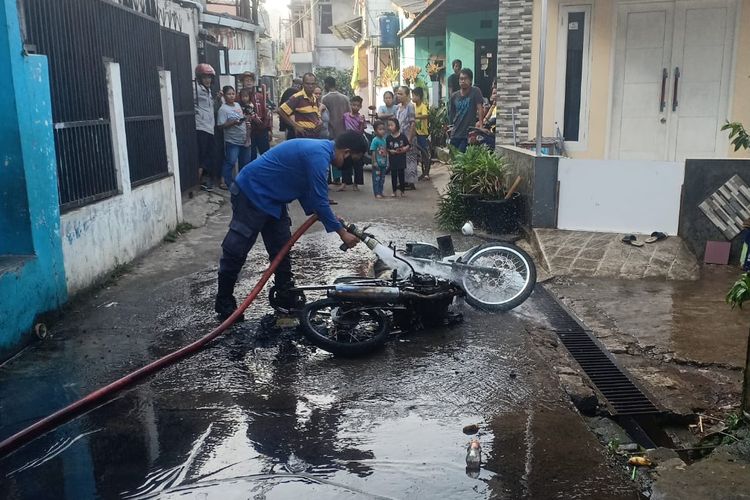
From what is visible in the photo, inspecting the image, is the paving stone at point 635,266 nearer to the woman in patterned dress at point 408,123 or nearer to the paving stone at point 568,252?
the paving stone at point 568,252

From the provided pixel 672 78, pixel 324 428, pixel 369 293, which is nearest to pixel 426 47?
pixel 672 78

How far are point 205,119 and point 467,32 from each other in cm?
761

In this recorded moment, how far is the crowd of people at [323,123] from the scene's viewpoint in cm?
1146

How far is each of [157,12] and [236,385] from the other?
6.80m

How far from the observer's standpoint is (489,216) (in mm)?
8859

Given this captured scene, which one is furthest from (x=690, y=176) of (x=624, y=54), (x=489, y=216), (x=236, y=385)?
(x=236, y=385)

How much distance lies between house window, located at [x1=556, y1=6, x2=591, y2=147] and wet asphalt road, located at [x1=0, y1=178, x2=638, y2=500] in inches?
193

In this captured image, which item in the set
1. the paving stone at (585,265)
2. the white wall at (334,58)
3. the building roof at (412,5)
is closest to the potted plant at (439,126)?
the building roof at (412,5)

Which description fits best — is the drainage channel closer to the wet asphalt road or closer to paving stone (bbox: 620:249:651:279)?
the wet asphalt road

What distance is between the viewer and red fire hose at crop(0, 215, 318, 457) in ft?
12.4

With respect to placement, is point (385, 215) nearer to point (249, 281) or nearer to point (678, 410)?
point (249, 281)

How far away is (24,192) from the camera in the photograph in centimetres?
537

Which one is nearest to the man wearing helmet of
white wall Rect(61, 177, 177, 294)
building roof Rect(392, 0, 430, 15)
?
white wall Rect(61, 177, 177, 294)

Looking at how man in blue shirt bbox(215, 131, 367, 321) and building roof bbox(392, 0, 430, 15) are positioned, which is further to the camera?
building roof bbox(392, 0, 430, 15)
